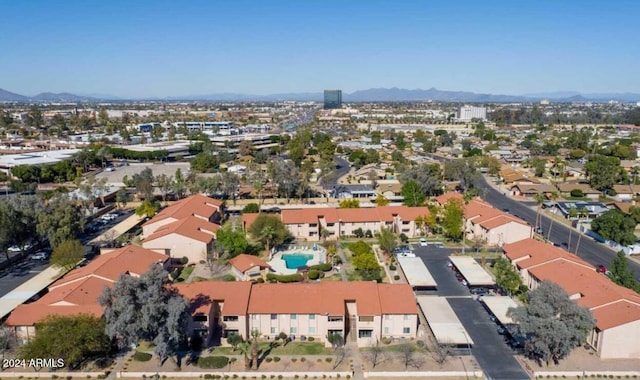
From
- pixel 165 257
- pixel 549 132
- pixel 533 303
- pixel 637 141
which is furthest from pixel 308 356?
pixel 549 132

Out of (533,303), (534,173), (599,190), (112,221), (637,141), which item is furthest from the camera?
(637,141)

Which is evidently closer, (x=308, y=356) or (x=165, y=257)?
(x=308, y=356)

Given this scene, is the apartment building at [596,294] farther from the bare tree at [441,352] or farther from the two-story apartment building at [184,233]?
the two-story apartment building at [184,233]

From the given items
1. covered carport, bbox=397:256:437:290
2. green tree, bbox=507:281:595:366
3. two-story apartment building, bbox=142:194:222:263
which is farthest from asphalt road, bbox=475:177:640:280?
two-story apartment building, bbox=142:194:222:263

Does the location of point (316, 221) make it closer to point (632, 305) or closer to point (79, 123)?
point (632, 305)

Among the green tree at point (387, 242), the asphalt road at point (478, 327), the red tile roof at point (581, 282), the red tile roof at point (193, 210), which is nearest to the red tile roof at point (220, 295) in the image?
the asphalt road at point (478, 327)

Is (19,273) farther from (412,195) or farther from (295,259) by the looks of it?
(412,195)
